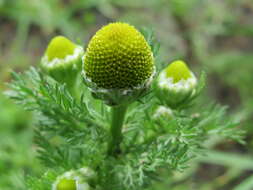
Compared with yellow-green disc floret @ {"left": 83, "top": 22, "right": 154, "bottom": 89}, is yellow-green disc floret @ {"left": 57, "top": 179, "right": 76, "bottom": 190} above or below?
below

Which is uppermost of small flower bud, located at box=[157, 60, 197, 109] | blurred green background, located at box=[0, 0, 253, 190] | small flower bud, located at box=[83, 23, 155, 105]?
blurred green background, located at box=[0, 0, 253, 190]

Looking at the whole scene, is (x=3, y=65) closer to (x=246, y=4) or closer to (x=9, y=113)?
(x=9, y=113)

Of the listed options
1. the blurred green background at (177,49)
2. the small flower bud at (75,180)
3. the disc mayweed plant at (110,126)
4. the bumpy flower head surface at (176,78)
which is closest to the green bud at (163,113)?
the disc mayweed plant at (110,126)

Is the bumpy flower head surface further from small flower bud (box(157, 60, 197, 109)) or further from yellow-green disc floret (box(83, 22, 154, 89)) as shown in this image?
yellow-green disc floret (box(83, 22, 154, 89))

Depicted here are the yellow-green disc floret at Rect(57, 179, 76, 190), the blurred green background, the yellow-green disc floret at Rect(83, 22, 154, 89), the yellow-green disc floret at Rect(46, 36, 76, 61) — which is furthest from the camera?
the blurred green background

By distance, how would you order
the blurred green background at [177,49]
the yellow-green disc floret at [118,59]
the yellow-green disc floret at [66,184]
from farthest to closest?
the blurred green background at [177,49] < the yellow-green disc floret at [66,184] < the yellow-green disc floret at [118,59]

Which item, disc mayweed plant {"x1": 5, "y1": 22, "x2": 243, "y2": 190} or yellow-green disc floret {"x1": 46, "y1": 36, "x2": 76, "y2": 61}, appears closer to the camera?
disc mayweed plant {"x1": 5, "y1": 22, "x2": 243, "y2": 190}

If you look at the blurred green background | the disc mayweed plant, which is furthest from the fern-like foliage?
the blurred green background

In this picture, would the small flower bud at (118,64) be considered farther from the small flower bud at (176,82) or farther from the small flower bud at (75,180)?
the small flower bud at (75,180)
